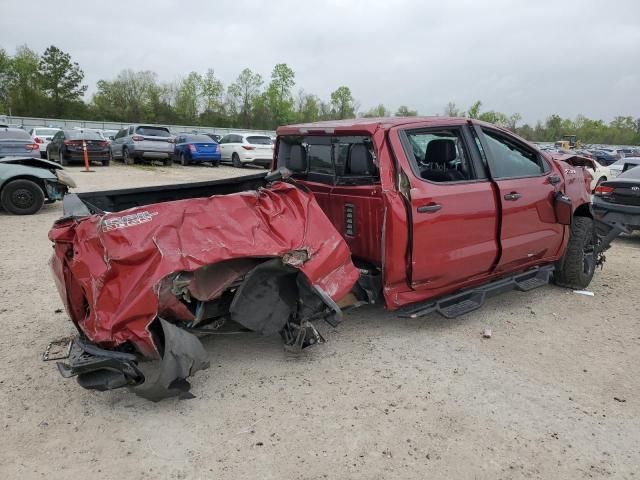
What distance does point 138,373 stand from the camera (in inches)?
116

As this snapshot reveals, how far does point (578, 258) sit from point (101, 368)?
4.83m

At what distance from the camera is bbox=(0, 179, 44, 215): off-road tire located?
9406mm

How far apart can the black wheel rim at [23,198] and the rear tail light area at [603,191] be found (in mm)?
10274

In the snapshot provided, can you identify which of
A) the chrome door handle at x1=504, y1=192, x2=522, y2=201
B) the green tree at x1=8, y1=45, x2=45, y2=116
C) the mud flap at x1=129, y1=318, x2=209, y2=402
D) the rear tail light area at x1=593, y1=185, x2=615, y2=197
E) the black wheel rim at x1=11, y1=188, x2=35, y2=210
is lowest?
the mud flap at x1=129, y1=318, x2=209, y2=402

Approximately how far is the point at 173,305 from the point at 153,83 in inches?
2703

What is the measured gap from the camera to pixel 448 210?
3.96m

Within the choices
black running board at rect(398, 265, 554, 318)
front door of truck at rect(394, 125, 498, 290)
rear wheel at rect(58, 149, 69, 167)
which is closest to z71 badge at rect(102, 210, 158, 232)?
front door of truck at rect(394, 125, 498, 290)

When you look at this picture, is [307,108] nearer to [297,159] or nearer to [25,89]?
[25,89]

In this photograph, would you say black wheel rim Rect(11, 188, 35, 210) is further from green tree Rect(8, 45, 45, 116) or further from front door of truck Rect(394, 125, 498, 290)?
green tree Rect(8, 45, 45, 116)

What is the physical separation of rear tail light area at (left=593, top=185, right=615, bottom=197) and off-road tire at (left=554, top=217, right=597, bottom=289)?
3.05 metres

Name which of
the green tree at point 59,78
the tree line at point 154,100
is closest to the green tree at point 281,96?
the tree line at point 154,100

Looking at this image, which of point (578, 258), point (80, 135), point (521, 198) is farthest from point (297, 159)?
point (80, 135)

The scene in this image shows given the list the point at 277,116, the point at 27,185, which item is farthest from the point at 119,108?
the point at 27,185

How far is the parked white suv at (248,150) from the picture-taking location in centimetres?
2120
